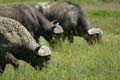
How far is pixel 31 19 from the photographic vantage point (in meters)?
16.5

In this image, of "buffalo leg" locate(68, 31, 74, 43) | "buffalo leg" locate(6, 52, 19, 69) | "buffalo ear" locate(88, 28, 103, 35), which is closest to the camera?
"buffalo leg" locate(6, 52, 19, 69)

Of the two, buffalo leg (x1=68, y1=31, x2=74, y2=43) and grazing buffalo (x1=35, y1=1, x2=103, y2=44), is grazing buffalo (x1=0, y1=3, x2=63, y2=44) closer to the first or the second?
buffalo leg (x1=68, y1=31, x2=74, y2=43)

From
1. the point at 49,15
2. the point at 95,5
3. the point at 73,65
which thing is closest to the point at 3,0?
the point at 95,5

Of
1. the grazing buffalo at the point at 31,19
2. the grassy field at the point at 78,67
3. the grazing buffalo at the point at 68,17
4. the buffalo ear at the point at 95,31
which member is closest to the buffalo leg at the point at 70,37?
the grazing buffalo at the point at 68,17

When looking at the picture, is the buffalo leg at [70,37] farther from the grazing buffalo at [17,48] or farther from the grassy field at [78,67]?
the grazing buffalo at [17,48]

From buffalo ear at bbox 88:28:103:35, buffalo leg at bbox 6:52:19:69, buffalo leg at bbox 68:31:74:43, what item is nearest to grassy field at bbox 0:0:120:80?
buffalo leg at bbox 6:52:19:69

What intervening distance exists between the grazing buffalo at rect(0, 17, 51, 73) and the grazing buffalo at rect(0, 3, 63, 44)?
4073 millimetres

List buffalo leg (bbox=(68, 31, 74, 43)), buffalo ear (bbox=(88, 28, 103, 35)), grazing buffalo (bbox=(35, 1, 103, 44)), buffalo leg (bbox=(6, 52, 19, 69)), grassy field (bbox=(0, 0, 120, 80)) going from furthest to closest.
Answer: grazing buffalo (bbox=(35, 1, 103, 44)), buffalo leg (bbox=(68, 31, 74, 43)), buffalo ear (bbox=(88, 28, 103, 35)), buffalo leg (bbox=(6, 52, 19, 69)), grassy field (bbox=(0, 0, 120, 80))

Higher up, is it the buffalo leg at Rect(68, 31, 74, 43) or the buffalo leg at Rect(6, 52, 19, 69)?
the buffalo leg at Rect(6, 52, 19, 69)

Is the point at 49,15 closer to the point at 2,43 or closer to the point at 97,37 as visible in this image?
the point at 97,37

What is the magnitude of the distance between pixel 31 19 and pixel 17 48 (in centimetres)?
490

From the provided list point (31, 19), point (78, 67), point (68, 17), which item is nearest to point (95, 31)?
point (68, 17)

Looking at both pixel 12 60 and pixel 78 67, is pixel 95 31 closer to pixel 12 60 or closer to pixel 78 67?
pixel 78 67

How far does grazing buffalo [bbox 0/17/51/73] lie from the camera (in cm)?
1146
